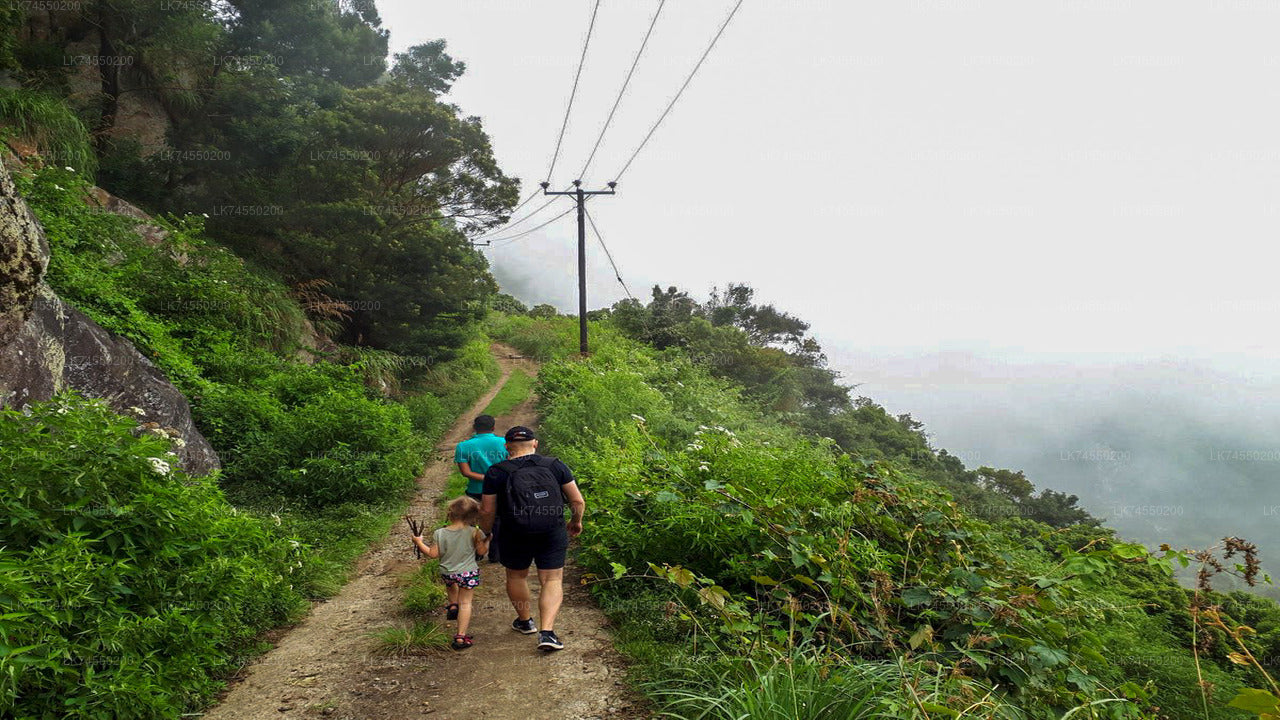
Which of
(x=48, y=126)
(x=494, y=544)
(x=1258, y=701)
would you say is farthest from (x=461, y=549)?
A: (x=48, y=126)

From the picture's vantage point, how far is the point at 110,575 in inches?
131

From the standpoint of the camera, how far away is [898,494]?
4.87 m

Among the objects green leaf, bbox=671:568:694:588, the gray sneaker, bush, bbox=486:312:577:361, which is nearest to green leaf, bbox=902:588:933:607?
green leaf, bbox=671:568:694:588

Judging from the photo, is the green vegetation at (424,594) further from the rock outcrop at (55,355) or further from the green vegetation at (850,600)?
the rock outcrop at (55,355)

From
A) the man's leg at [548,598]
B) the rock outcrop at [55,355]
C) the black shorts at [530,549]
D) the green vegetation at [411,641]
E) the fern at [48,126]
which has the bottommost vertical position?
the green vegetation at [411,641]

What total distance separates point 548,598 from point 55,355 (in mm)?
5689

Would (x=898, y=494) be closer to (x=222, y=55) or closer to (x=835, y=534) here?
(x=835, y=534)

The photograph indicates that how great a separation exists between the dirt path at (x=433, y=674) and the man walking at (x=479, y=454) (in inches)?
41.3

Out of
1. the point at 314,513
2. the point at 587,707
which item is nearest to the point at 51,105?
the point at 314,513

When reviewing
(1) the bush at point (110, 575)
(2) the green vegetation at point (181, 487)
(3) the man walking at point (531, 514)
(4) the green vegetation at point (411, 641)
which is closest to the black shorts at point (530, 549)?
(3) the man walking at point (531, 514)

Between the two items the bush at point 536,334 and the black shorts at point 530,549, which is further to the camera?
the bush at point 536,334

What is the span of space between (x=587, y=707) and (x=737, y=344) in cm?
2384

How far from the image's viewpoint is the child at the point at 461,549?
14.9 ft

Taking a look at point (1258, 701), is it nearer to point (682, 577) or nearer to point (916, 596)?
point (916, 596)
